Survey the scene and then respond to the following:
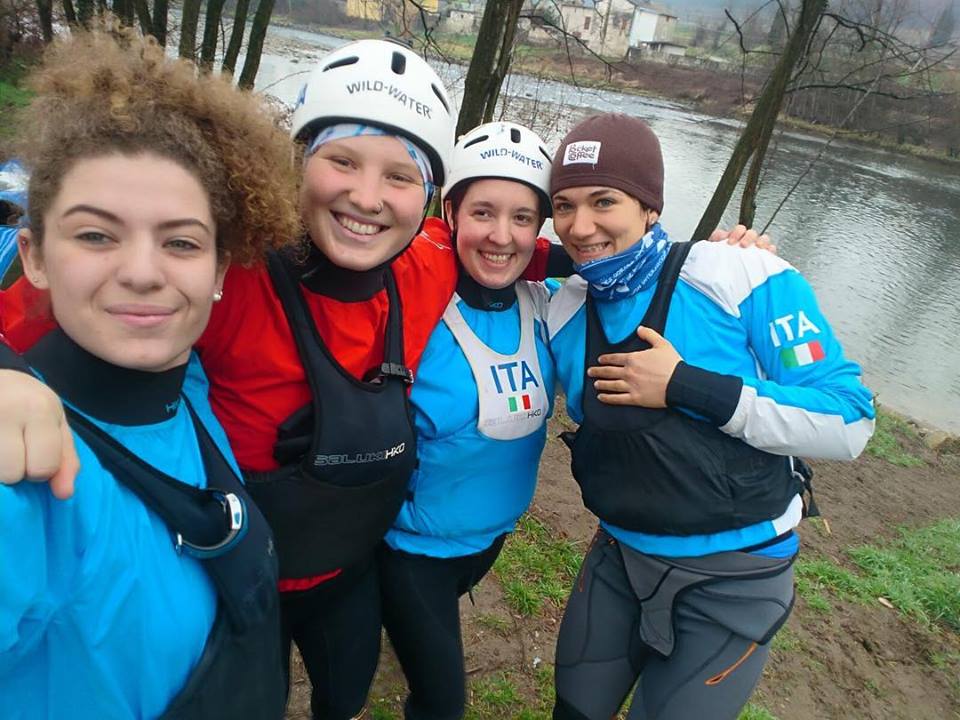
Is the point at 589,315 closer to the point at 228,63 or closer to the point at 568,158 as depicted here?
the point at 568,158

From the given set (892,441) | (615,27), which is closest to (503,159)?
(892,441)

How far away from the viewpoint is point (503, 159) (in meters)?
2.38

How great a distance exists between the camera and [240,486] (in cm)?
152

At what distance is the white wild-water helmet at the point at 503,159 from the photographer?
2.38m

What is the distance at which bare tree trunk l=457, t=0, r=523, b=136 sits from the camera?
5020 millimetres

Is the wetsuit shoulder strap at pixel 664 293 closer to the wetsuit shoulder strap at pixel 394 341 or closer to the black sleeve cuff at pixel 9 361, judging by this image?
the wetsuit shoulder strap at pixel 394 341

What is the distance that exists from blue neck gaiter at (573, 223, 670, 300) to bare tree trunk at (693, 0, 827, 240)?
201 inches

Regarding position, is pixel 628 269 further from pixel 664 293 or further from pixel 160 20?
pixel 160 20

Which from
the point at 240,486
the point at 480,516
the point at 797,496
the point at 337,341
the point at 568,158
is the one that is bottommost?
the point at 480,516

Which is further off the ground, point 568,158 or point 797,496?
point 568,158

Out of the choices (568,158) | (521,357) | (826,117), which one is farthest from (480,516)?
(826,117)

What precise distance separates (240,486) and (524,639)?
2807 millimetres

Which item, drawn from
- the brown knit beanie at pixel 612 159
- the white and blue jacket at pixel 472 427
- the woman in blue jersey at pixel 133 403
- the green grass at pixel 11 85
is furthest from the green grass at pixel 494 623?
the green grass at pixel 11 85

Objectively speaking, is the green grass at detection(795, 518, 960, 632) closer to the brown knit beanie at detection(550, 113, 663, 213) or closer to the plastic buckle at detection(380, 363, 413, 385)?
the brown knit beanie at detection(550, 113, 663, 213)
